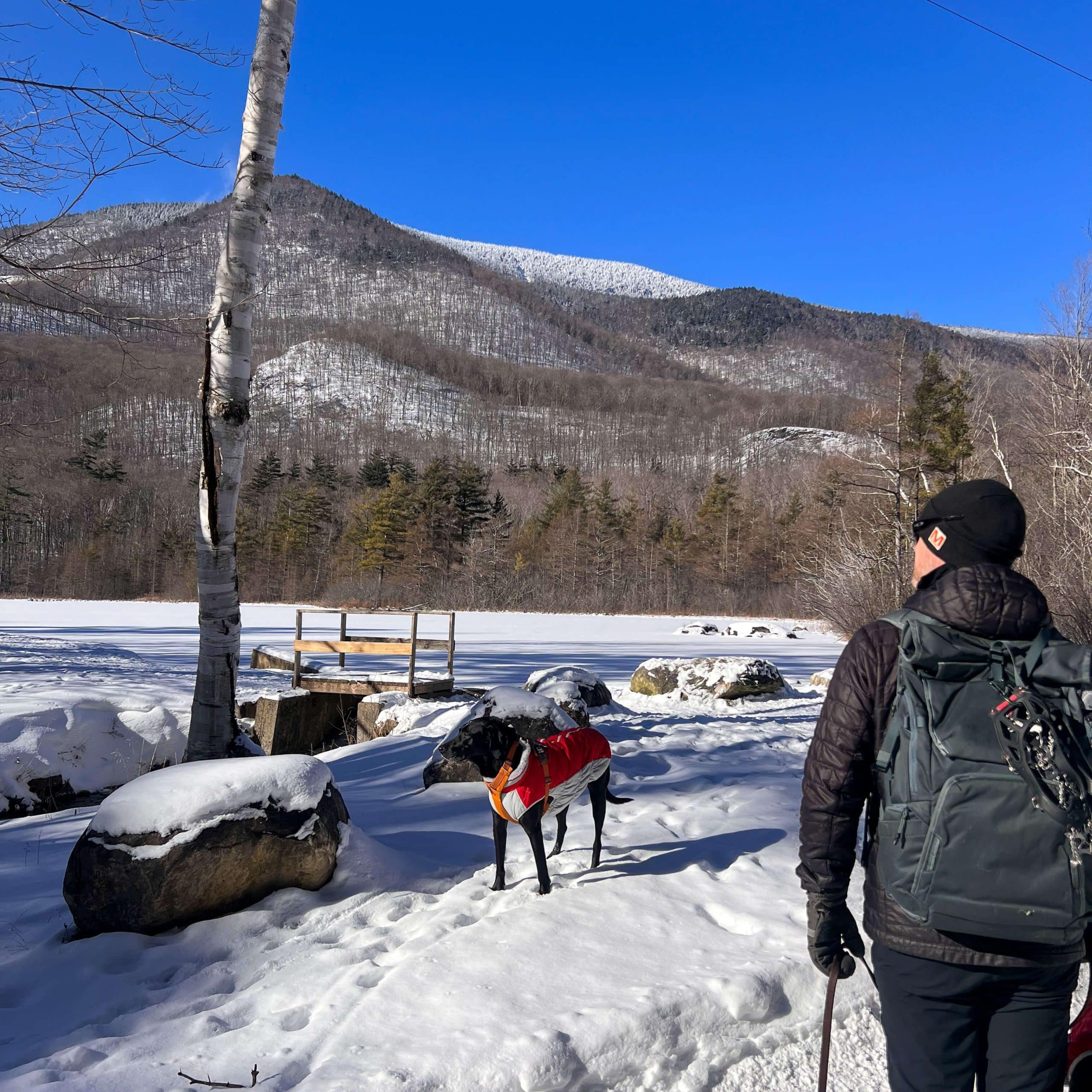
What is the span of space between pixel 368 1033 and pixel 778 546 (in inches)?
2223

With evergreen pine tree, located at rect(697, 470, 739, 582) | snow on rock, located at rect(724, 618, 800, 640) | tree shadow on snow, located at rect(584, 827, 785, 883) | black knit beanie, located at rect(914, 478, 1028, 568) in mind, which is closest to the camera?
black knit beanie, located at rect(914, 478, 1028, 568)

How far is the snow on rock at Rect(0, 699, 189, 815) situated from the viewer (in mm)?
6684

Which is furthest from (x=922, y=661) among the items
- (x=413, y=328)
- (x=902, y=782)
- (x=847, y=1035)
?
(x=413, y=328)

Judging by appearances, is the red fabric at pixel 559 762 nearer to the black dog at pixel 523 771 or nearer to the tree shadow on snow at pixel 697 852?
the black dog at pixel 523 771

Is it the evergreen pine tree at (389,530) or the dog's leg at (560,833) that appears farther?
the evergreen pine tree at (389,530)

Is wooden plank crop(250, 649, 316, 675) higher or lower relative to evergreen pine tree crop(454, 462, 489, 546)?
lower

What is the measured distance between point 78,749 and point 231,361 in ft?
13.6

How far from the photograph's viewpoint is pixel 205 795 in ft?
13.0

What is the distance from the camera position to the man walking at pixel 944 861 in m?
1.64

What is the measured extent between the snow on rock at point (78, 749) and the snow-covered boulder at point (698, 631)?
2202 centimetres

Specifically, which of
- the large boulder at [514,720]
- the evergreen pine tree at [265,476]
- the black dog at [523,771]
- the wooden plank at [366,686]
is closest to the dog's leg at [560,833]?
the black dog at [523,771]

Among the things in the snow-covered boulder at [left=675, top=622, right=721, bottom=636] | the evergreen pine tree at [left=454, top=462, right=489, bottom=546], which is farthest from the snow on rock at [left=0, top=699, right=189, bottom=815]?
the evergreen pine tree at [left=454, top=462, right=489, bottom=546]

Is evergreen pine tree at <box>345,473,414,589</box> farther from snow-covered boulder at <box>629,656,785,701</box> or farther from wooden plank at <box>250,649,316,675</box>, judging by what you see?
snow-covered boulder at <box>629,656,785,701</box>

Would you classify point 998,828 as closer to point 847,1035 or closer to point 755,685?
point 847,1035
